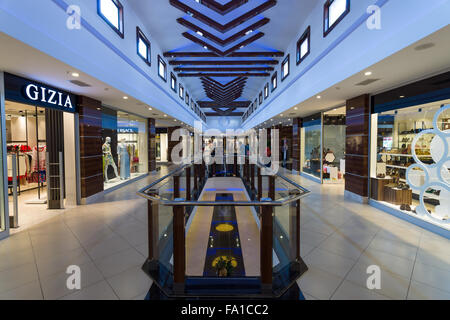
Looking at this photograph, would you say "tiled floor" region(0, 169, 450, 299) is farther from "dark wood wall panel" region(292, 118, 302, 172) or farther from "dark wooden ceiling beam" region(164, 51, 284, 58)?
"dark wooden ceiling beam" region(164, 51, 284, 58)

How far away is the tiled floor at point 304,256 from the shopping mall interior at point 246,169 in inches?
1.0

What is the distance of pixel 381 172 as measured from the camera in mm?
6133

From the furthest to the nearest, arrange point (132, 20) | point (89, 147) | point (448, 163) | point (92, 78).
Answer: point (132, 20), point (89, 147), point (92, 78), point (448, 163)

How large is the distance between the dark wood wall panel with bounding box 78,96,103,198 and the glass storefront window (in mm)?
8590

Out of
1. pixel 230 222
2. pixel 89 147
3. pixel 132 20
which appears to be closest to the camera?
pixel 230 222

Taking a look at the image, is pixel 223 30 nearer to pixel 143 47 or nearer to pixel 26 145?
pixel 143 47

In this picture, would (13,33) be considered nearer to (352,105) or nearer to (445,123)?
(445,123)

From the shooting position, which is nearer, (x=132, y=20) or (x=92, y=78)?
(x=92, y=78)

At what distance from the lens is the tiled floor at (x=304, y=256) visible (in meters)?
2.46

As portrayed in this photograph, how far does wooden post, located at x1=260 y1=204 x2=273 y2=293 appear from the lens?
241 cm

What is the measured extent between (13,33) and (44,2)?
3.30 feet

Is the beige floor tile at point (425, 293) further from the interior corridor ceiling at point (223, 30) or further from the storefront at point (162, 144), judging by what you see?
the storefront at point (162, 144)

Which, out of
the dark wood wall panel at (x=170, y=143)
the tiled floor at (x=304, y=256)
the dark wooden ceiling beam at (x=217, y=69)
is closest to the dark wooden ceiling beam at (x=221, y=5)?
the tiled floor at (x=304, y=256)
